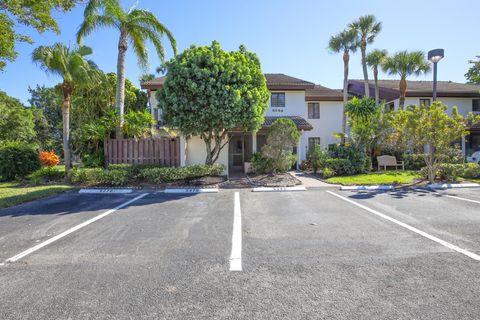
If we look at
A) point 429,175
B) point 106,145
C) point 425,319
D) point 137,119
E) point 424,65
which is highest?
point 424,65

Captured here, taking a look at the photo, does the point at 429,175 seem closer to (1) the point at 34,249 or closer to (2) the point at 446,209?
(2) the point at 446,209

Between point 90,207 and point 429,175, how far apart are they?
13.8 metres

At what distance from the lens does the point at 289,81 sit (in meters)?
18.5

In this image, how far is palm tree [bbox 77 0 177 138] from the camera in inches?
501

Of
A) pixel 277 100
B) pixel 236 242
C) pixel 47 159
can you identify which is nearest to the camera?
pixel 236 242

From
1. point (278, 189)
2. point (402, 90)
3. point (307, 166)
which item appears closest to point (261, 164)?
point (278, 189)

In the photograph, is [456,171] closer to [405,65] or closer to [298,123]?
[298,123]

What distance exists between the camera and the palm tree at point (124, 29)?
41.8ft

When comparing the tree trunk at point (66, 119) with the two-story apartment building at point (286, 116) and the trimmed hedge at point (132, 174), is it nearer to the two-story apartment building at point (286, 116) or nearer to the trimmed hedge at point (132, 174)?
the trimmed hedge at point (132, 174)

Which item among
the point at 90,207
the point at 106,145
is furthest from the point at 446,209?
the point at 106,145

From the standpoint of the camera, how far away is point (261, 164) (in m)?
13.2

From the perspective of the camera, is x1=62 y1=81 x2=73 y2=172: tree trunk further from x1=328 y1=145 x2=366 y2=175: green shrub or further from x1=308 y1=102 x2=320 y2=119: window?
x1=308 y1=102 x2=320 y2=119: window

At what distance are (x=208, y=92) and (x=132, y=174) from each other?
536 cm

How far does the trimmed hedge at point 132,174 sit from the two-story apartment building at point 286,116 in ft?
7.40
